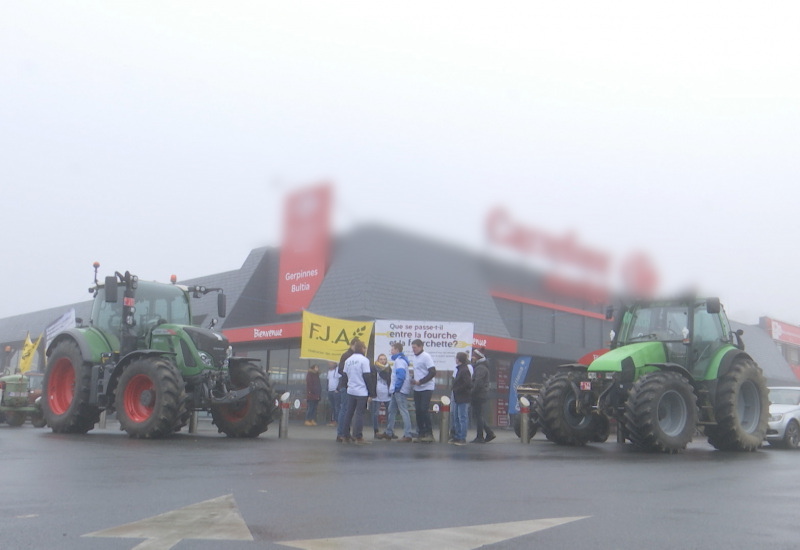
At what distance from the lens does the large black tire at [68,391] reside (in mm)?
13781

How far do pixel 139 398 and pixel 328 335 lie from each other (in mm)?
7609

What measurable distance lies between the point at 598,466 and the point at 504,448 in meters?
3.21

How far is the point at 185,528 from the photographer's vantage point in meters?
5.27

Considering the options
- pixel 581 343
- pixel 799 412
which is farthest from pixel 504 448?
Answer: pixel 581 343

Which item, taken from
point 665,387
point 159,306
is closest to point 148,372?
point 159,306

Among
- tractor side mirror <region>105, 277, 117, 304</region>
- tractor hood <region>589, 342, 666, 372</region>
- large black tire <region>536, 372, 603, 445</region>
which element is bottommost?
large black tire <region>536, 372, 603, 445</region>

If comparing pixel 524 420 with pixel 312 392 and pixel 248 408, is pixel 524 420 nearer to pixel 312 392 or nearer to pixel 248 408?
pixel 248 408

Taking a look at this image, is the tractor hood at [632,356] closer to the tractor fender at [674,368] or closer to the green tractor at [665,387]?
the green tractor at [665,387]

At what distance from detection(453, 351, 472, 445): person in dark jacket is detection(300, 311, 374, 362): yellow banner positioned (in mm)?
6270

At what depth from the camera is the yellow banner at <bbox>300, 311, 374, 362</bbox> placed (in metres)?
20.0

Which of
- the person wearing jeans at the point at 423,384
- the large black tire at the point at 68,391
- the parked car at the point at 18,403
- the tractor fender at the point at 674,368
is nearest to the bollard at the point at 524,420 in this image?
the person wearing jeans at the point at 423,384

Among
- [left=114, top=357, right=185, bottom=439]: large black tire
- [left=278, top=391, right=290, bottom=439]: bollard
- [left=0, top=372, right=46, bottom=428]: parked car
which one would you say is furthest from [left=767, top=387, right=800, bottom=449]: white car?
[left=0, top=372, right=46, bottom=428]: parked car

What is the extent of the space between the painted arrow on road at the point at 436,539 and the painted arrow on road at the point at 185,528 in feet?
1.73

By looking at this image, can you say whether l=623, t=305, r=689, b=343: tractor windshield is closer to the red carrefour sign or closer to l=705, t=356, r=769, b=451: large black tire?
l=705, t=356, r=769, b=451: large black tire
